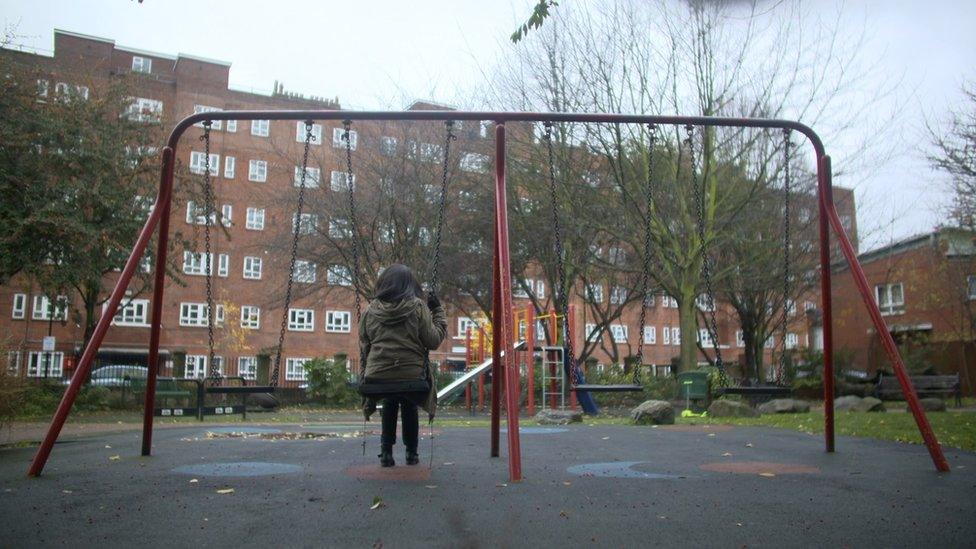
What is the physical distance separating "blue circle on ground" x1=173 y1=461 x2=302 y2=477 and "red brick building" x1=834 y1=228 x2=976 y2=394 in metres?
26.0

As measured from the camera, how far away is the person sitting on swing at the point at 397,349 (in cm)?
677

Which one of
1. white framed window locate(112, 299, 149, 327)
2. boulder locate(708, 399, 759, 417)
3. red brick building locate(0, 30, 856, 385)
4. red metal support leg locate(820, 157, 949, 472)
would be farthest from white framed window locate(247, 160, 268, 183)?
red metal support leg locate(820, 157, 949, 472)

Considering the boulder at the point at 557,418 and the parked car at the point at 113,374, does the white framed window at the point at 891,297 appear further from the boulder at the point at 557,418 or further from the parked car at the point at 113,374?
the parked car at the point at 113,374

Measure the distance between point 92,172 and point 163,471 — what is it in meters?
19.5

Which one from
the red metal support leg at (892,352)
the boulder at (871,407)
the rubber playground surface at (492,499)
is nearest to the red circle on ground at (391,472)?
the rubber playground surface at (492,499)

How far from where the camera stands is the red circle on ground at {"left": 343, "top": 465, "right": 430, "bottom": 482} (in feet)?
20.4

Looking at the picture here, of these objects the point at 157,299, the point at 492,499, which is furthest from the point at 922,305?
the point at 492,499

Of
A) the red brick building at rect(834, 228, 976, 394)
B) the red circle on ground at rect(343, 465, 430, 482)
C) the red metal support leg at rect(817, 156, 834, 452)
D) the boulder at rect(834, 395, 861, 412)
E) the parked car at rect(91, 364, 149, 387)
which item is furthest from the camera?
the red brick building at rect(834, 228, 976, 394)

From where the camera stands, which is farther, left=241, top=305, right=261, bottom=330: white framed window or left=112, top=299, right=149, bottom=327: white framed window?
left=241, top=305, right=261, bottom=330: white framed window

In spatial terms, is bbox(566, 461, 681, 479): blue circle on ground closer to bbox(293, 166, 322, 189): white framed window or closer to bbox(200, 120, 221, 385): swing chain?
bbox(200, 120, 221, 385): swing chain

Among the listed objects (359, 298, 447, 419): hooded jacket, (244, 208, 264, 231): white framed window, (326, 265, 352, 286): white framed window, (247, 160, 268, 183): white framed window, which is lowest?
(359, 298, 447, 419): hooded jacket

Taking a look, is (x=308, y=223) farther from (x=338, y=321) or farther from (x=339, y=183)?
(x=338, y=321)

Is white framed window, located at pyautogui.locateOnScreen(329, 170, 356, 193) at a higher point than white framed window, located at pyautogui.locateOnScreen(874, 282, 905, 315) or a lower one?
higher

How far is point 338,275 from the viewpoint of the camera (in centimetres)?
3275
